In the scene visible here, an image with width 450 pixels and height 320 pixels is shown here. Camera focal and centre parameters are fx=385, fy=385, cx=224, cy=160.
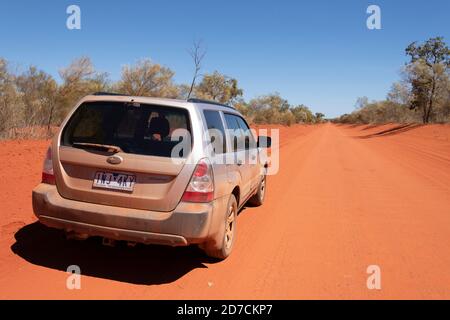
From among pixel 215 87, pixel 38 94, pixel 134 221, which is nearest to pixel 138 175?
pixel 134 221

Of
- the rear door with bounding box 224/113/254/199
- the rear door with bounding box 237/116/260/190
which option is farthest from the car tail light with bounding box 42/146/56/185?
the rear door with bounding box 237/116/260/190

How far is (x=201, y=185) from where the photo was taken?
12.4ft

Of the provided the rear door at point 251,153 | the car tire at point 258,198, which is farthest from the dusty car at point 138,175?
the car tire at point 258,198

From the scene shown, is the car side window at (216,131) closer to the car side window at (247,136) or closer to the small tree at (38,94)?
the car side window at (247,136)

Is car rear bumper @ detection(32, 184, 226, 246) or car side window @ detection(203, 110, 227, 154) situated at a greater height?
car side window @ detection(203, 110, 227, 154)

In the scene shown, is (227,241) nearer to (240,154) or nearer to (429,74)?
(240,154)

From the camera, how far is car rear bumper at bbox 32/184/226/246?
3.66 meters

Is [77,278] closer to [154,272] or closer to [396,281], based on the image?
[154,272]

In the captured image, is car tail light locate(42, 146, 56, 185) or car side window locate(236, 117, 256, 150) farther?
car side window locate(236, 117, 256, 150)

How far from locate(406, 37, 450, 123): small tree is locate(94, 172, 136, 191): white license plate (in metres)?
47.5

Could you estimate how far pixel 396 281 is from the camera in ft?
13.7

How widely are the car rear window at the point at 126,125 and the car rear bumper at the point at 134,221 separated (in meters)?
0.63

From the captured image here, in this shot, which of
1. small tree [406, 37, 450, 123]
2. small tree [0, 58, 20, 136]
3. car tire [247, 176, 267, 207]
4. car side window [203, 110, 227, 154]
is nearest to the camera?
car side window [203, 110, 227, 154]

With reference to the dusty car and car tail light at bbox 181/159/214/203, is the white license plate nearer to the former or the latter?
the dusty car
